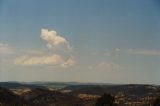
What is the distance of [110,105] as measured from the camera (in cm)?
5669

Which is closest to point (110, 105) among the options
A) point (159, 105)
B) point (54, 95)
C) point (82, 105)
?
point (159, 105)

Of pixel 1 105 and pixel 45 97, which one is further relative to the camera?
pixel 45 97

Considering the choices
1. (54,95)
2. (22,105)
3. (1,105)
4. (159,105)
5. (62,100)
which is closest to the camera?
(159,105)

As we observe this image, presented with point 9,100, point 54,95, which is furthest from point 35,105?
point 54,95

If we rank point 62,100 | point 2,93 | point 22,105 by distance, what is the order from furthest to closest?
point 62,100 < point 2,93 < point 22,105

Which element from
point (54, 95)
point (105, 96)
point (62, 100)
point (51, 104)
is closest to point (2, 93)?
point (51, 104)

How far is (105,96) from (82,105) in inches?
2637

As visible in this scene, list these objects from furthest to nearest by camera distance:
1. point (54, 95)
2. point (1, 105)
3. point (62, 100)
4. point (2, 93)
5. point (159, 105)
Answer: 1. point (54, 95)
2. point (62, 100)
3. point (2, 93)
4. point (1, 105)
5. point (159, 105)

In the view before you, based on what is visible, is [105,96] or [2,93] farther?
[2,93]

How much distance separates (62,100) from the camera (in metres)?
144

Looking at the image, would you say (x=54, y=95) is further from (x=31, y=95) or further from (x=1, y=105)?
(x=1, y=105)

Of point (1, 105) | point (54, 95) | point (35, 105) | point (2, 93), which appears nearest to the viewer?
point (1, 105)

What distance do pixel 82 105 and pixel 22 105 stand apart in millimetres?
23693

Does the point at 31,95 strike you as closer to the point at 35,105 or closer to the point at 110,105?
the point at 35,105
